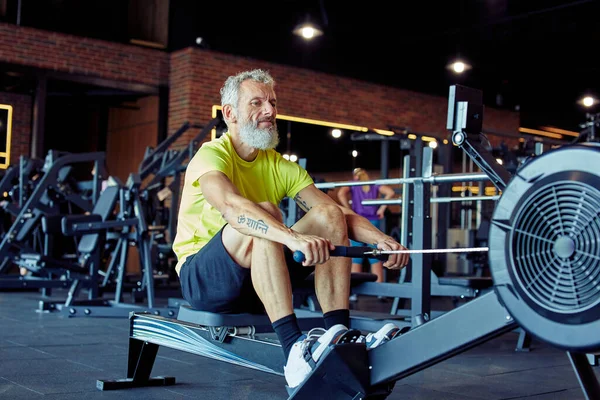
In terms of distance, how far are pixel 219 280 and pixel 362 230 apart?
1.54ft

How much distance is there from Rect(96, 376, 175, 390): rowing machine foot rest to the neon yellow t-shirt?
1.51 feet

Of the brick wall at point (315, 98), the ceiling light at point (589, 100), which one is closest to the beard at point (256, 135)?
the brick wall at point (315, 98)

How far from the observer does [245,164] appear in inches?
96.0

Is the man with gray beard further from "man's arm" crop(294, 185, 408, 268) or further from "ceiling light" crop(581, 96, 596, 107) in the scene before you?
"ceiling light" crop(581, 96, 596, 107)

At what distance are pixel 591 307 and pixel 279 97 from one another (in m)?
8.54

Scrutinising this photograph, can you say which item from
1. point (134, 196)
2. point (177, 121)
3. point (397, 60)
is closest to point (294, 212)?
point (134, 196)

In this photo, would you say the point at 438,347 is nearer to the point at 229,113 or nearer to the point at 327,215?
the point at 327,215

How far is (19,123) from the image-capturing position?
925 cm

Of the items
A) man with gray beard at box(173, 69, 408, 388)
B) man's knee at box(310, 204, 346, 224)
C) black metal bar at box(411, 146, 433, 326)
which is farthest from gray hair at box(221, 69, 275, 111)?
black metal bar at box(411, 146, 433, 326)

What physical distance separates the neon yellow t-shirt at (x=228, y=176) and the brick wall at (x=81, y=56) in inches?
261

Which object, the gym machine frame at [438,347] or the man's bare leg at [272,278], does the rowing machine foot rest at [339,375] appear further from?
the man's bare leg at [272,278]

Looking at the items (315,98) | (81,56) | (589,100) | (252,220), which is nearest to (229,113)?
(252,220)

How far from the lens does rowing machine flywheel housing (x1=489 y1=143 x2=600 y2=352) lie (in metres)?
1.36

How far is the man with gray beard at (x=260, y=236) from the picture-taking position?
191 cm
